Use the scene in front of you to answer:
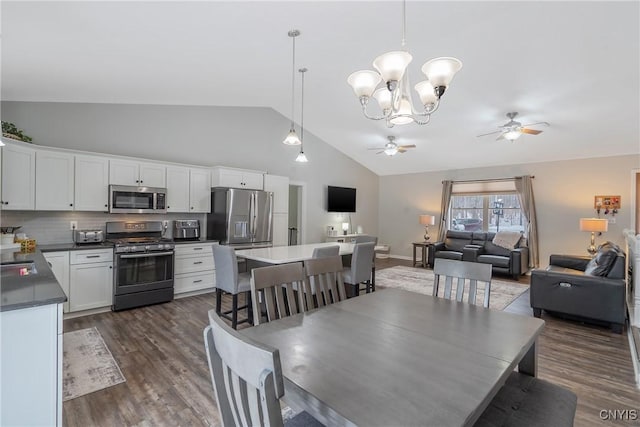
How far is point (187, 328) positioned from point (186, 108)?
368cm

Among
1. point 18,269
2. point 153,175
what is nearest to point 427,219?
point 153,175

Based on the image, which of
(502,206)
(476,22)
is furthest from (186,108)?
(502,206)

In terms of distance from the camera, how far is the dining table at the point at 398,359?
0.90 m

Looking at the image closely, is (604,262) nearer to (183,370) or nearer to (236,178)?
(183,370)

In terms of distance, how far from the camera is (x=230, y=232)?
4.99 meters

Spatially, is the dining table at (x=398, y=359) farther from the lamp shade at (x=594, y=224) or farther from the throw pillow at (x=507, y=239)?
the throw pillow at (x=507, y=239)

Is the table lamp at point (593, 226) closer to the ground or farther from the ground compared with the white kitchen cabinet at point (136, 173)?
closer to the ground

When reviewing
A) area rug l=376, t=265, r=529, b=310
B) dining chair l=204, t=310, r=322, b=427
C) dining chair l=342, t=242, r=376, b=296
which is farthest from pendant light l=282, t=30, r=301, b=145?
dining chair l=204, t=310, r=322, b=427

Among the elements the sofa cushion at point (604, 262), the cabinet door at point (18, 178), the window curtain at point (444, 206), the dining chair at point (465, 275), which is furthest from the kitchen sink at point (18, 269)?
the window curtain at point (444, 206)

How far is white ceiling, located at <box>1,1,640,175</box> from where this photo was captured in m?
2.61

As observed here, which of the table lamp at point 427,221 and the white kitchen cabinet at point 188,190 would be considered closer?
the white kitchen cabinet at point 188,190

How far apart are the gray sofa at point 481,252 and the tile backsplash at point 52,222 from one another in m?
6.30

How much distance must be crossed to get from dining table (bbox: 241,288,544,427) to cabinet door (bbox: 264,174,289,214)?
4.29 meters

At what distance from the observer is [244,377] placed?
800 millimetres
